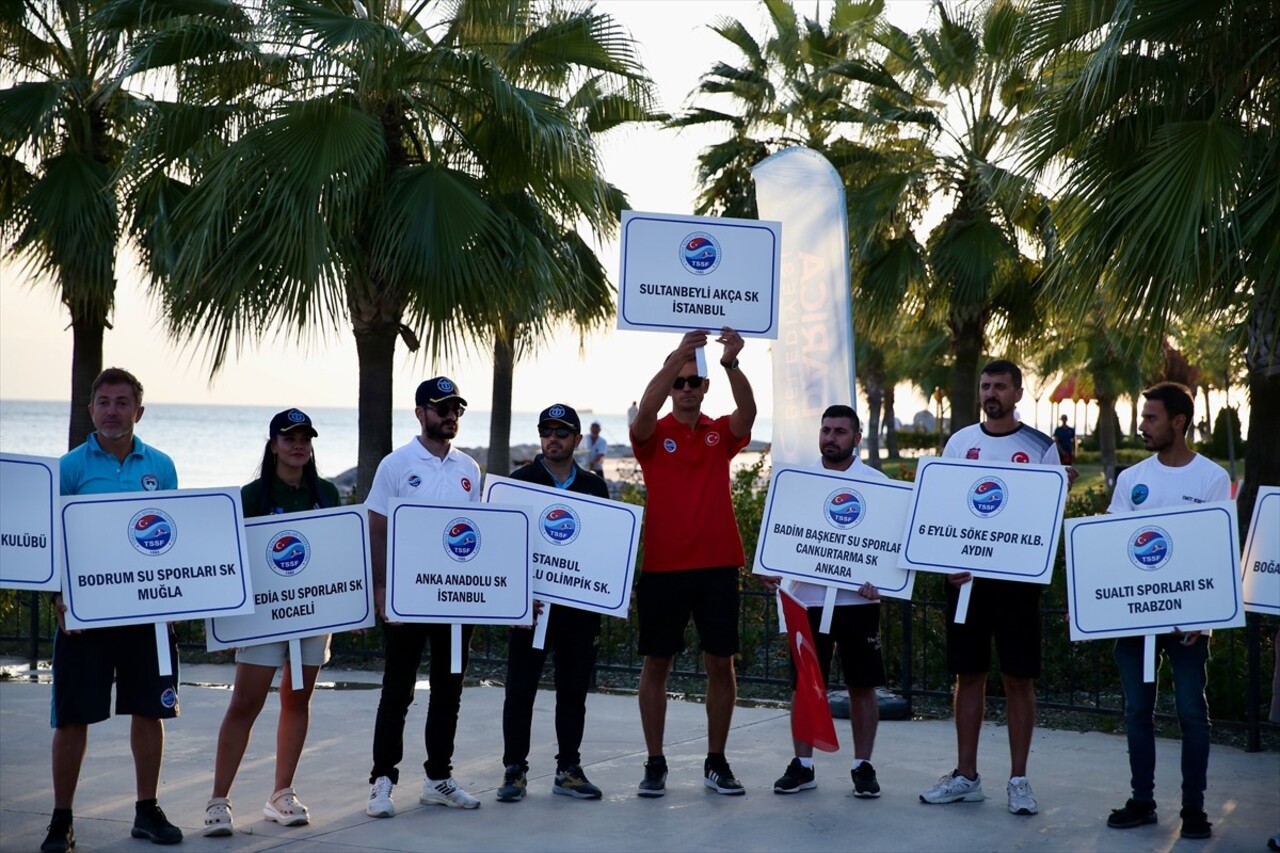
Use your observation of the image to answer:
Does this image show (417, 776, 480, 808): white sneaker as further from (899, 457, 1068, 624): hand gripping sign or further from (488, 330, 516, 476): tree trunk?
(488, 330, 516, 476): tree trunk

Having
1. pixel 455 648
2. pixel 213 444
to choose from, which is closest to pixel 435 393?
pixel 455 648

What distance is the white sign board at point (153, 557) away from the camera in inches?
209

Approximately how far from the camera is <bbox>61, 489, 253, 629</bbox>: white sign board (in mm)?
5320

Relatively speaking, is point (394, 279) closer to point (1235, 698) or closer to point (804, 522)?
point (804, 522)

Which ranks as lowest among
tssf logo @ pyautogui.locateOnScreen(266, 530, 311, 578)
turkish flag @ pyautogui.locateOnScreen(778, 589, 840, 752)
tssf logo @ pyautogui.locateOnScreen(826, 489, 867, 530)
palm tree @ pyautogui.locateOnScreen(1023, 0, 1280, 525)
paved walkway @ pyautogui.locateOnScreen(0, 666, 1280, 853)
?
paved walkway @ pyautogui.locateOnScreen(0, 666, 1280, 853)

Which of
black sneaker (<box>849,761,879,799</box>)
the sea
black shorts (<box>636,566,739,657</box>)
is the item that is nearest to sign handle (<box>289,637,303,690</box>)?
black shorts (<box>636,566,739,657</box>)

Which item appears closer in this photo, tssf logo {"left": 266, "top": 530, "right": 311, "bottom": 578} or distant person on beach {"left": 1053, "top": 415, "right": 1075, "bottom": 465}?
tssf logo {"left": 266, "top": 530, "right": 311, "bottom": 578}

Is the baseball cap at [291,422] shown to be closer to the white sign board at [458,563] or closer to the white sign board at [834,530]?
the white sign board at [458,563]

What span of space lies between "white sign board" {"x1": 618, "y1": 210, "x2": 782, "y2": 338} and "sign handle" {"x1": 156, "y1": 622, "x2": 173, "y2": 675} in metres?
2.38

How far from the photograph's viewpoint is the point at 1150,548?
5836 mm

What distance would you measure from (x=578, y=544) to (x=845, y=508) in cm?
128

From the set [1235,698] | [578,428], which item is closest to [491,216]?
[578,428]

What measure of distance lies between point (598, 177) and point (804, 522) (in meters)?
5.18

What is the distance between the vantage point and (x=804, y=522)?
638 centimetres
